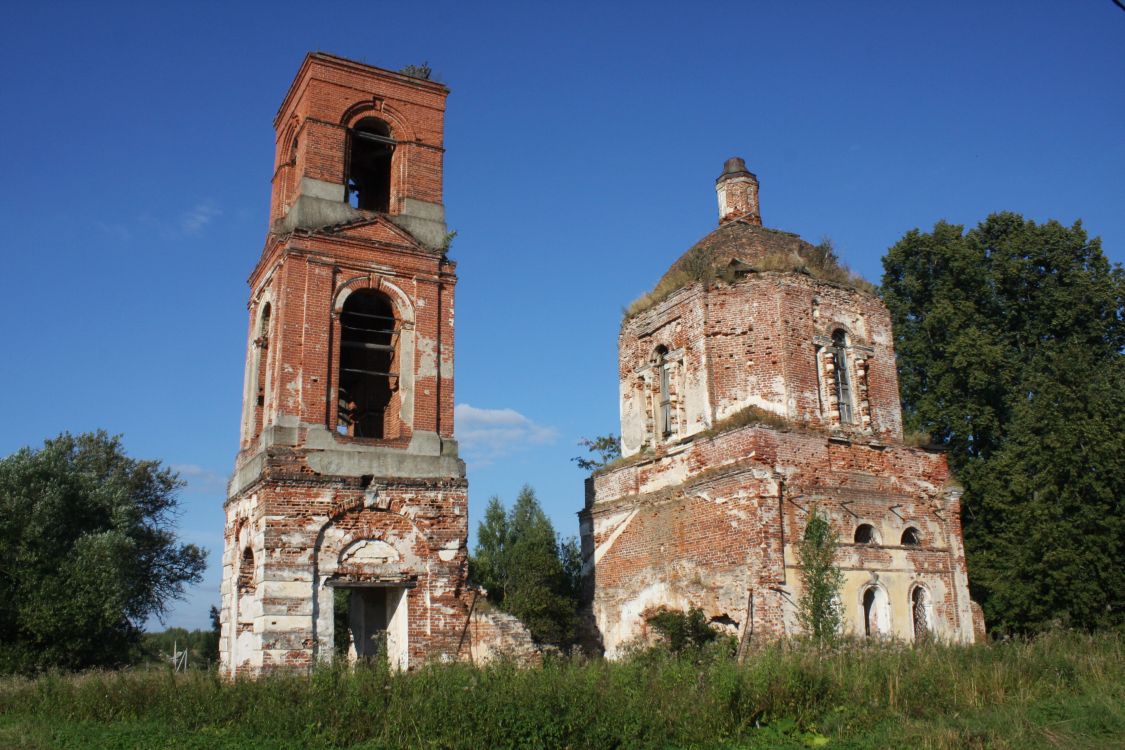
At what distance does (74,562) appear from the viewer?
23438mm

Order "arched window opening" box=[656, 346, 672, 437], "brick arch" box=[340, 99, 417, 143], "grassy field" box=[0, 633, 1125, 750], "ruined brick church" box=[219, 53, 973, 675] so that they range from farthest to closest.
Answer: "arched window opening" box=[656, 346, 672, 437], "brick arch" box=[340, 99, 417, 143], "ruined brick church" box=[219, 53, 973, 675], "grassy field" box=[0, 633, 1125, 750]

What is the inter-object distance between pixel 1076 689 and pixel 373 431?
11157mm

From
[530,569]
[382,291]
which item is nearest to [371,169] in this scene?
[382,291]

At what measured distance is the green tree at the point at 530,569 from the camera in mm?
21016

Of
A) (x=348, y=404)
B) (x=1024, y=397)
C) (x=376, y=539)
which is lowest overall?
(x=376, y=539)

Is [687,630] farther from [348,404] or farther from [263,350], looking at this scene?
[263,350]

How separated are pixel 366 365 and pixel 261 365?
1728mm

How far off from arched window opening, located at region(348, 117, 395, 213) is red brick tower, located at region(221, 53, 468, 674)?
3.0 inches

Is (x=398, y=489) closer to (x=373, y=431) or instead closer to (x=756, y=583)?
(x=373, y=431)

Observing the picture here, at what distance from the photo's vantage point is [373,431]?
→ 53.7 feet

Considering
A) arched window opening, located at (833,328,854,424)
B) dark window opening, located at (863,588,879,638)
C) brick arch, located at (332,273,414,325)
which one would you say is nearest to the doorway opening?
brick arch, located at (332,273,414,325)

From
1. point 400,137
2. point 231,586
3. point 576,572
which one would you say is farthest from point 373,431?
point 576,572

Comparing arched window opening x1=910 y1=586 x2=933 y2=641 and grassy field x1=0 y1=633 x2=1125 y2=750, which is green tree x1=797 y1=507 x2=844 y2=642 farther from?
grassy field x1=0 y1=633 x2=1125 y2=750

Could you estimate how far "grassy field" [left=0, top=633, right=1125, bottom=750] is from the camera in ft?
29.2
